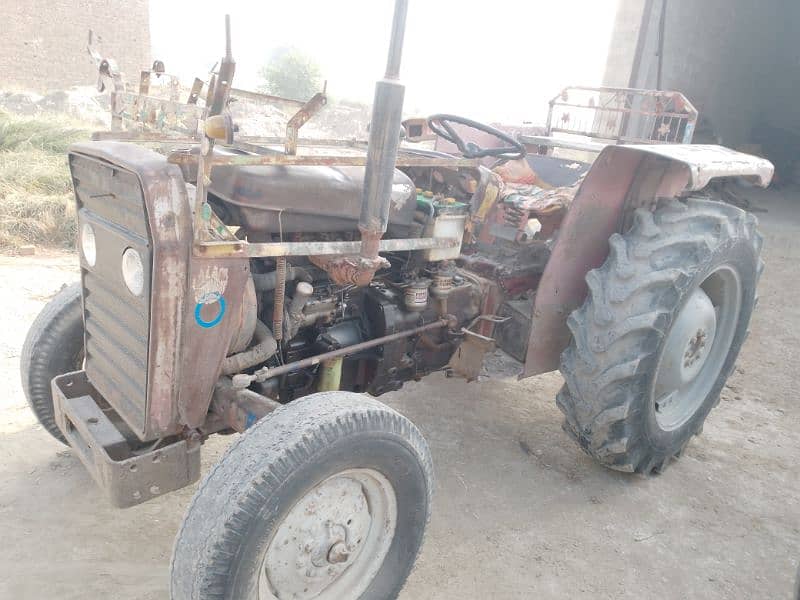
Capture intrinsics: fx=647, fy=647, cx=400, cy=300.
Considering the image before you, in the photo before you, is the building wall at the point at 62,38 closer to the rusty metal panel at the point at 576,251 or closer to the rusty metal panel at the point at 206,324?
the rusty metal panel at the point at 576,251

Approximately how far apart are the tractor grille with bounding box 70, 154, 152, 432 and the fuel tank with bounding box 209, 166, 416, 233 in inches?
11.0

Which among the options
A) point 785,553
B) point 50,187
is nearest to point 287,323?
point 785,553

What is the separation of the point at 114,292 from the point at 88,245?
24cm

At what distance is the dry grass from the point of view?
21.3 ft

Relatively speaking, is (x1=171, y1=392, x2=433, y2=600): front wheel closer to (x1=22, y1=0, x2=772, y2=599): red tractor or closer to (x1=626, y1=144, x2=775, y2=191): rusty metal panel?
(x1=22, y1=0, x2=772, y2=599): red tractor

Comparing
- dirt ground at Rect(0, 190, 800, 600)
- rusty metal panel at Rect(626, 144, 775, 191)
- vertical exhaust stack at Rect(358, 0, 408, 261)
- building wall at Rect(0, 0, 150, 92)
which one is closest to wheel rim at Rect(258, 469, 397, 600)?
dirt ground at Rect(0, 190, 800, 600)

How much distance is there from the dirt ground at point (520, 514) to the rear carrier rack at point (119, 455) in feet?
1.65

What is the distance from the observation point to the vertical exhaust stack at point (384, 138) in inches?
73.6

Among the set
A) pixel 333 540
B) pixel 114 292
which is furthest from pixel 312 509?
pixel 114 292

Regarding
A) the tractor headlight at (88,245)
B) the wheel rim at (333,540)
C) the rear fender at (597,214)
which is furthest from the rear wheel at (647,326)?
the tractor headlight at (88,245)

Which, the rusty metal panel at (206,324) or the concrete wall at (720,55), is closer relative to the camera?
the rusty metal panel at (206,324)

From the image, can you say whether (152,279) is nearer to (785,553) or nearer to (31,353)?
(31,353)

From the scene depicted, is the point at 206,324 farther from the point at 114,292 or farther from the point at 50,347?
the point at 50,347

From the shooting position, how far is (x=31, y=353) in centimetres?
265
